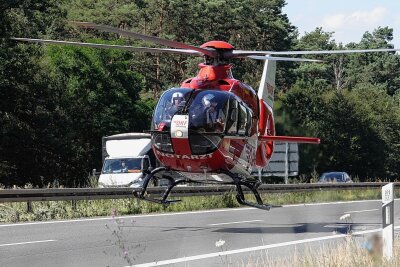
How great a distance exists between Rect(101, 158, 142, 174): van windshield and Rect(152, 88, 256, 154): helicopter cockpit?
16.4 metres

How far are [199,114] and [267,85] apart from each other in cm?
586

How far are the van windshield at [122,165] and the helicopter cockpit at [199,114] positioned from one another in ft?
53.6

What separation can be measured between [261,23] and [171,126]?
5632cm

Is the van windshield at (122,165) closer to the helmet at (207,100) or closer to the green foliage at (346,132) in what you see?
the helmet at (207,100)

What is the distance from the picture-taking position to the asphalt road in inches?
480

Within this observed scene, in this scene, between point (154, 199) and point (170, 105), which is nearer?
point (170, 105)

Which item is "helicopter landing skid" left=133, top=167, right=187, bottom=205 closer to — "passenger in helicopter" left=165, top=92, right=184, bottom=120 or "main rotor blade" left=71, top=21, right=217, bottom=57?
"passenger in helicopter" left=165, top=92, right=184, bottom=120

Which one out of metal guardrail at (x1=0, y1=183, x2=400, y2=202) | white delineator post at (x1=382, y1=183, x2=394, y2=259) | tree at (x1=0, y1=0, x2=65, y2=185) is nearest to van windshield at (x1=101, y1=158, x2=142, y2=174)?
metal guardrail at (x1=0, y1=183, x2=400, y2=202)

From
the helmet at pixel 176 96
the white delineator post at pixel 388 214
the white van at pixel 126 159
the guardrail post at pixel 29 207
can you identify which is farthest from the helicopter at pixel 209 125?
the white van at pixel 126 159

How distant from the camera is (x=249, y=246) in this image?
47.4 ft

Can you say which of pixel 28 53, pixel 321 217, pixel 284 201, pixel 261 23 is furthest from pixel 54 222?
pixel 261 23

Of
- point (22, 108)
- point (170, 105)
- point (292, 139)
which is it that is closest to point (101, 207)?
point (292, 139)

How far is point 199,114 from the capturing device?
51.1 feet

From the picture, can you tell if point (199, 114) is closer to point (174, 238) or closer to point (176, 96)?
point (176, 96)
